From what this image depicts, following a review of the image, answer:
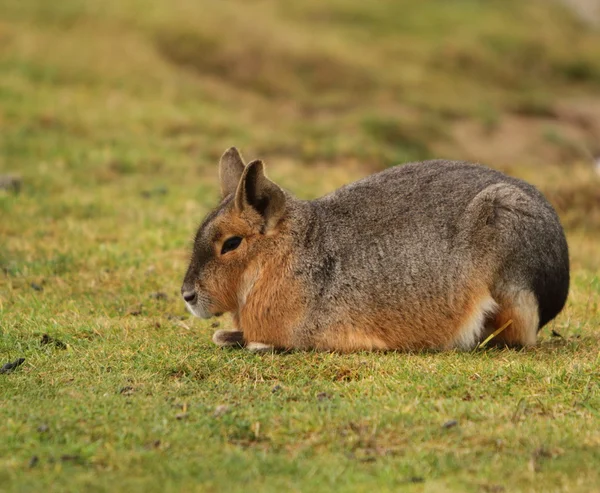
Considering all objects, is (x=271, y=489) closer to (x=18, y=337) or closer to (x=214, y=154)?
(x=18, y=337)

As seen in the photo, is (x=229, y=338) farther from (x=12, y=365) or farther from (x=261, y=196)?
(x=12, y=365)

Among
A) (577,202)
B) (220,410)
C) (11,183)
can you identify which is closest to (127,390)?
(220,410)

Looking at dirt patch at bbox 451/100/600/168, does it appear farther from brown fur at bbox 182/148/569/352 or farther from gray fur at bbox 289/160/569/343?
brown fur at bbox 182/148/569/352

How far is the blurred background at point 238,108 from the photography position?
1238 cm

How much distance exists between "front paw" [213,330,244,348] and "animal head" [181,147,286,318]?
0.67ft

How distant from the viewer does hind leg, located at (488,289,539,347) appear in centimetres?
745

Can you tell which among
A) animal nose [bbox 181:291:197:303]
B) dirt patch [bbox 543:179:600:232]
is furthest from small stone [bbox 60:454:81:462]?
dirt patch [bbox 543:179:600:232]

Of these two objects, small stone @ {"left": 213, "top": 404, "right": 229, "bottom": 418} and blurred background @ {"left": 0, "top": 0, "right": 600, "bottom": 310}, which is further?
blurred background @ {"left": 0, "top": 0, "right": 600, "bottom": 310}

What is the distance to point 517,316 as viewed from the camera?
7480mm

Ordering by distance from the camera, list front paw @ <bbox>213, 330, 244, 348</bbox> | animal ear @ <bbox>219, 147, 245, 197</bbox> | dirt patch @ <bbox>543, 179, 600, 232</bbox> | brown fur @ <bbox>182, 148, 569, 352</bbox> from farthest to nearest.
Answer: dirt patch @ <bbox>543, 179, 600, 232</bbox> → animal ear @ <bbox>219, 147, 245, 197</bbox> → front paw @ <bbox>213, 330, 244, 348</bbox> → brown fur @ <bbox>182, 148, 569, 352</bbox>

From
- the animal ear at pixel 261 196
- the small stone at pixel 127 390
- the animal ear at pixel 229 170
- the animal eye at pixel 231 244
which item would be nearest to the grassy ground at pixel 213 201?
the small stone at pixel 127 390

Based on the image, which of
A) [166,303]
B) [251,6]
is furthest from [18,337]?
[251,6]

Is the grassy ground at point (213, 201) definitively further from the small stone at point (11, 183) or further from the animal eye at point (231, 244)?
the animal eye at point (231, 244)

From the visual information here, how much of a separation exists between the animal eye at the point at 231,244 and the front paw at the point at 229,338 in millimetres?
648
